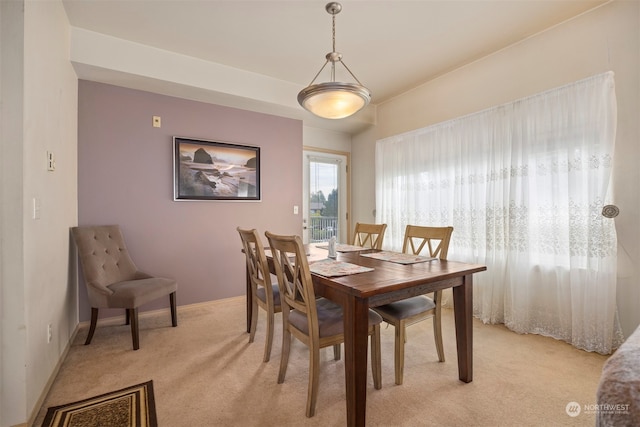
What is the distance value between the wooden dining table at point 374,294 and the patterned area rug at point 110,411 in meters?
1.08

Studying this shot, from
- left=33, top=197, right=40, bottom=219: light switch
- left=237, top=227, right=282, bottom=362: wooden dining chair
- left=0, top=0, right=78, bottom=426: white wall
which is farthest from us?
left=237, top=227, right=282, bottom=362: wooden dining chair

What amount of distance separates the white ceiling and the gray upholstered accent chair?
188 centimetres

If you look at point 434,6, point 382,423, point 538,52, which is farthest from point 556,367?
point 434,6

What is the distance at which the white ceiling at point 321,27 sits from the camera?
2.33 m

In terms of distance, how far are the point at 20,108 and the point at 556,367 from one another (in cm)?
365

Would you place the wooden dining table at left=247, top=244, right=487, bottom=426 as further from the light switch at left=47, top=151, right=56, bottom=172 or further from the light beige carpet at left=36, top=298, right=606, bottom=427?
the light switch at left=47, top=151, right=56, bottom=172

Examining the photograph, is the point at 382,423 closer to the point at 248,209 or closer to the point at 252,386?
the point at 252,386

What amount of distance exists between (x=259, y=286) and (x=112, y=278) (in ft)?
4.62

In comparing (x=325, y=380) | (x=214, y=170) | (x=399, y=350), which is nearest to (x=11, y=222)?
(x=325, y=380)

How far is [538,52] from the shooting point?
2.69 meters

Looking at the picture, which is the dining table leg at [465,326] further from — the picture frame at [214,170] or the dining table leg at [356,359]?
the picture frame at [214,170]

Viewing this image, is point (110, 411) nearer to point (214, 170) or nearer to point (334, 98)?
point (334, 98)

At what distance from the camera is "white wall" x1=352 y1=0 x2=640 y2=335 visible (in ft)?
7.16

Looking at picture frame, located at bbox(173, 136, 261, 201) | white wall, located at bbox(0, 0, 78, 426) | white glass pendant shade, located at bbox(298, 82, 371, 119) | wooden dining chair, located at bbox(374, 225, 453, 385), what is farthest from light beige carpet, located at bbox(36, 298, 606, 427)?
white glass pendant shade, located at bbox(298, 82, 371, 119)
